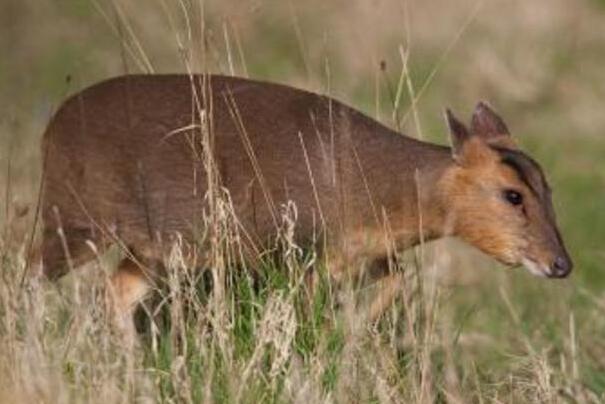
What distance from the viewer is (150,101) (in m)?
10.5

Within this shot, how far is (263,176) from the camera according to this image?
10.3 meters

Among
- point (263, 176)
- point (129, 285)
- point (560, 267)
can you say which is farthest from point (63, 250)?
point (560, 267)

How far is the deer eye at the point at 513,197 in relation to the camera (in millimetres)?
10266

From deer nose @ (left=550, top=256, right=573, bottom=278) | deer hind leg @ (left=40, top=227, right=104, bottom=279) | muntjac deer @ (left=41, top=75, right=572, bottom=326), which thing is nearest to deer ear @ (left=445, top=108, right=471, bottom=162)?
muntjac deer @ (left=41, top=75, right=572, bottom=326)

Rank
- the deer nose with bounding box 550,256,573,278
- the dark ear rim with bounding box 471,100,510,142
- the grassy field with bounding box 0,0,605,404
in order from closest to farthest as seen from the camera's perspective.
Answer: the grassy field with bounding box 0,0,605,404 → the deer nose with bounding box 550,256,573,278 → the dark ear rim with bounding box 471,100,510,142

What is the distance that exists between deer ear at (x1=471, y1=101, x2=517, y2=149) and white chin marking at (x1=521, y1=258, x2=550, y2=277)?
529 mm

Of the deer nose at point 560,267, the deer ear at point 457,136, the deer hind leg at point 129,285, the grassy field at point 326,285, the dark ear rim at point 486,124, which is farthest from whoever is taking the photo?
the dark ear rim at point 486,124

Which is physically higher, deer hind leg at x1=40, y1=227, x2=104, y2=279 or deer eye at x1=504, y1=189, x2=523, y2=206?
deer eye at x1=504, y1=189, x2=523, y2=206

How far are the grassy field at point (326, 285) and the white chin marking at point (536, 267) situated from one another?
9.0 inches

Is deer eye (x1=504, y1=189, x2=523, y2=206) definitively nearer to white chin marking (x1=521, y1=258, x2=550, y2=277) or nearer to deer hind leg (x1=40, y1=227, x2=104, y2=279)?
white chin marking (x1=521, y1=258, x2=550, y2=277)

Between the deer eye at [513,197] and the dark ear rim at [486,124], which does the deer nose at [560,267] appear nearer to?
the deer eye at [513,197]

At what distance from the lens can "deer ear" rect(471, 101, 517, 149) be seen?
34.6 feet

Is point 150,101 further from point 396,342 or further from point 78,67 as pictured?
point 78,67

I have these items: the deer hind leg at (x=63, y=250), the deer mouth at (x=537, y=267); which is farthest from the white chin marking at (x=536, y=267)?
the deer hind leg at (x=63, y=250)
